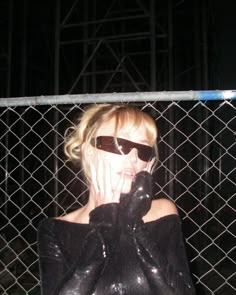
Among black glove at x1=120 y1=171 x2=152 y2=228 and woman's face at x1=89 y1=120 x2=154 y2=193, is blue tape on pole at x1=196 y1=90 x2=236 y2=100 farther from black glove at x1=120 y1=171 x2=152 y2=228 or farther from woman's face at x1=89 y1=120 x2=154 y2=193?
black glove at x1=120 y1=171 x2=152 y2=228

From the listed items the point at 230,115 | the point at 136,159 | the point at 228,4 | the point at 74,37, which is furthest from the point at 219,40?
the point at 136,159

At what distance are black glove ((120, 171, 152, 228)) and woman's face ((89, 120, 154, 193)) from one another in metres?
0.03

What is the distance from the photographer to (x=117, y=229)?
4.40ft

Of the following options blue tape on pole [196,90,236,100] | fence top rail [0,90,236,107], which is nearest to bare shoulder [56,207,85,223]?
fence top rail [0,90,236,107]

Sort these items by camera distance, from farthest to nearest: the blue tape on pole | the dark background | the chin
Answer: the dark background
the blue tape on pole
the chin

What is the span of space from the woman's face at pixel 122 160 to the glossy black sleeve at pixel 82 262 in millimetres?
108

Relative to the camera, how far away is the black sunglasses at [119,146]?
1.41 meters

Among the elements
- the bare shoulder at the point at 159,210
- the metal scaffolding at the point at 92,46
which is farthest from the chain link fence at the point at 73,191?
the bare shoulder at the point at 159,210

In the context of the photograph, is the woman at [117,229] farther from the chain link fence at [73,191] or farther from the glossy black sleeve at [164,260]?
the chain link fence at [73,191]

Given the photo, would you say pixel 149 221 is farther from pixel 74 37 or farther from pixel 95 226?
pixel 74 37

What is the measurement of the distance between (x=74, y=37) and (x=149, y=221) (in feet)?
26.3

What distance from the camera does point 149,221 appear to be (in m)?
1.46

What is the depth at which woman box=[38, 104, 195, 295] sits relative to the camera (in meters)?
1.28

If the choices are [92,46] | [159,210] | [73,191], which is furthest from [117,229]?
[73,191]
